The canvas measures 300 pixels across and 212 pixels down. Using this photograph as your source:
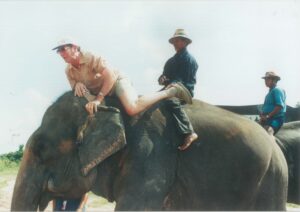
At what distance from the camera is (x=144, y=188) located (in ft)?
16.1

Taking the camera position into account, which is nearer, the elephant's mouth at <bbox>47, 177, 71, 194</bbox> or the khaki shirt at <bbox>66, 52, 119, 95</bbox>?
the elephant's mouth at <bbox>47, 177, 71, 194</bbox>

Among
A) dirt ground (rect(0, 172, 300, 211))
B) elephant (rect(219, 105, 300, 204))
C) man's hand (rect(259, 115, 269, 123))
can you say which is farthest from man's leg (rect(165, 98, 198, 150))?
dirt ground (rect(0, 172, 300, 211))

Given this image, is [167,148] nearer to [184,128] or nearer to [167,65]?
[184,128]

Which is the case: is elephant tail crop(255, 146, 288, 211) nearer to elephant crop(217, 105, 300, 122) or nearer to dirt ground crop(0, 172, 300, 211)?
elephant crop(217, 105, 300, 122)

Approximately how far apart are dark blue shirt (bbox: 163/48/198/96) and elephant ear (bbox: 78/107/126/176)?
0.81 metres

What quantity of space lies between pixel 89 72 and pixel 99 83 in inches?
5.5

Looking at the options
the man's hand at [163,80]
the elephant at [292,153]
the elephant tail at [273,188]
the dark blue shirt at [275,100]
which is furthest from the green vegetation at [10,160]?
the elephant tail at [273,188]

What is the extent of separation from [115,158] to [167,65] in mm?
1172

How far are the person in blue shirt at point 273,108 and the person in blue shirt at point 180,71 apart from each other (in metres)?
1.92

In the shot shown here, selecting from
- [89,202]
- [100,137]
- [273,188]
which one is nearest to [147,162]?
[100,137]

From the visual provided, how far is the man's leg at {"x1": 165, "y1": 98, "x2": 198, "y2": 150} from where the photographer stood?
16.7 ft

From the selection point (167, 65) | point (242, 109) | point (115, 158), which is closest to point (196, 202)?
point (115, 158)

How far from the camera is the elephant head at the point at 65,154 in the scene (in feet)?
16.0

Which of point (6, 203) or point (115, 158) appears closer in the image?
point (115, 158)
